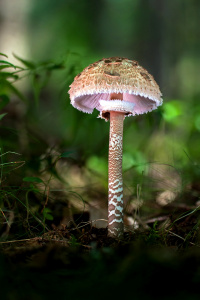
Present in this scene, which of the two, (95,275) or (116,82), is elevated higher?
(116,82)

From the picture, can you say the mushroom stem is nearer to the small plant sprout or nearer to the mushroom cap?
the small plant sprout

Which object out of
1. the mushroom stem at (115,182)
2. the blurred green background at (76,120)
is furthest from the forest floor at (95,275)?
the blurred green background at (76,120)

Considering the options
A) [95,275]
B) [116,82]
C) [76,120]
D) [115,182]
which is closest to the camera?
[95,275]

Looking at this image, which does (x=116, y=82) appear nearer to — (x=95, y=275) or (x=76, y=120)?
(x=95, y=275)

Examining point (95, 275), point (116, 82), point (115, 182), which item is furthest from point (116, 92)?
point (95, 275)

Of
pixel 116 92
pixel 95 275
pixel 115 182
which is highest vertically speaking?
pixel 116 92

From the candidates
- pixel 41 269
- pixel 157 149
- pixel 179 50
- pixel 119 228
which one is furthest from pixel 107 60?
pixel 179 50

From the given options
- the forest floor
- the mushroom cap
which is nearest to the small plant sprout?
the mushroom cap
